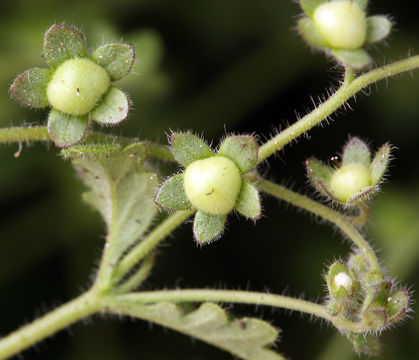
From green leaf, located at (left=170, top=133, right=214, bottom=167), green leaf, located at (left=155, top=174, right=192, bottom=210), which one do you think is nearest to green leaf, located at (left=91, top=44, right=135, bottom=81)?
green leaf, located at (left=170, top=133, right=214, bottom=167)

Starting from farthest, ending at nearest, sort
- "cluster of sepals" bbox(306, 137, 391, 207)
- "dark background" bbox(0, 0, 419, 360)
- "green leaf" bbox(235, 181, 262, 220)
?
"dark background" bbox(0, 0, 419, 360) < "cluster of sepals" bbox(306, 137, 391, 207) < "green leaf" bbox(235, 181, 262, 220)

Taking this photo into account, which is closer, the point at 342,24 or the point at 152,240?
the point at 342,24

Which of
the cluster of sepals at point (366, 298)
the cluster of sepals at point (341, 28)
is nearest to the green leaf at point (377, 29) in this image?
the cluster of sepals at point (341, 28)

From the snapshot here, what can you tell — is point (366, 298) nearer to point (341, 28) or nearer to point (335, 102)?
point (335, 102)

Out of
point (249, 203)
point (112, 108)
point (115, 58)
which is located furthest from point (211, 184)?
point (115, 58)

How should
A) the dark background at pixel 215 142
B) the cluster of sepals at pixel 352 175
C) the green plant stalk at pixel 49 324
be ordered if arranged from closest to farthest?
the cluster of sepals at pixel 352 175, the green plant stalk at pixel 49 324, the dark background at pixel 215 142

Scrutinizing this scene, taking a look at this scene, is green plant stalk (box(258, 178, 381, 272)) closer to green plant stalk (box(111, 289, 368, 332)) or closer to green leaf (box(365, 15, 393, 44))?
green plant stalk (box(111, 289, 368, 332))

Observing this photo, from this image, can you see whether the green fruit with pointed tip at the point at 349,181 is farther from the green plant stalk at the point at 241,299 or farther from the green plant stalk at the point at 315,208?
the green plant stalk at the point at 241,299
